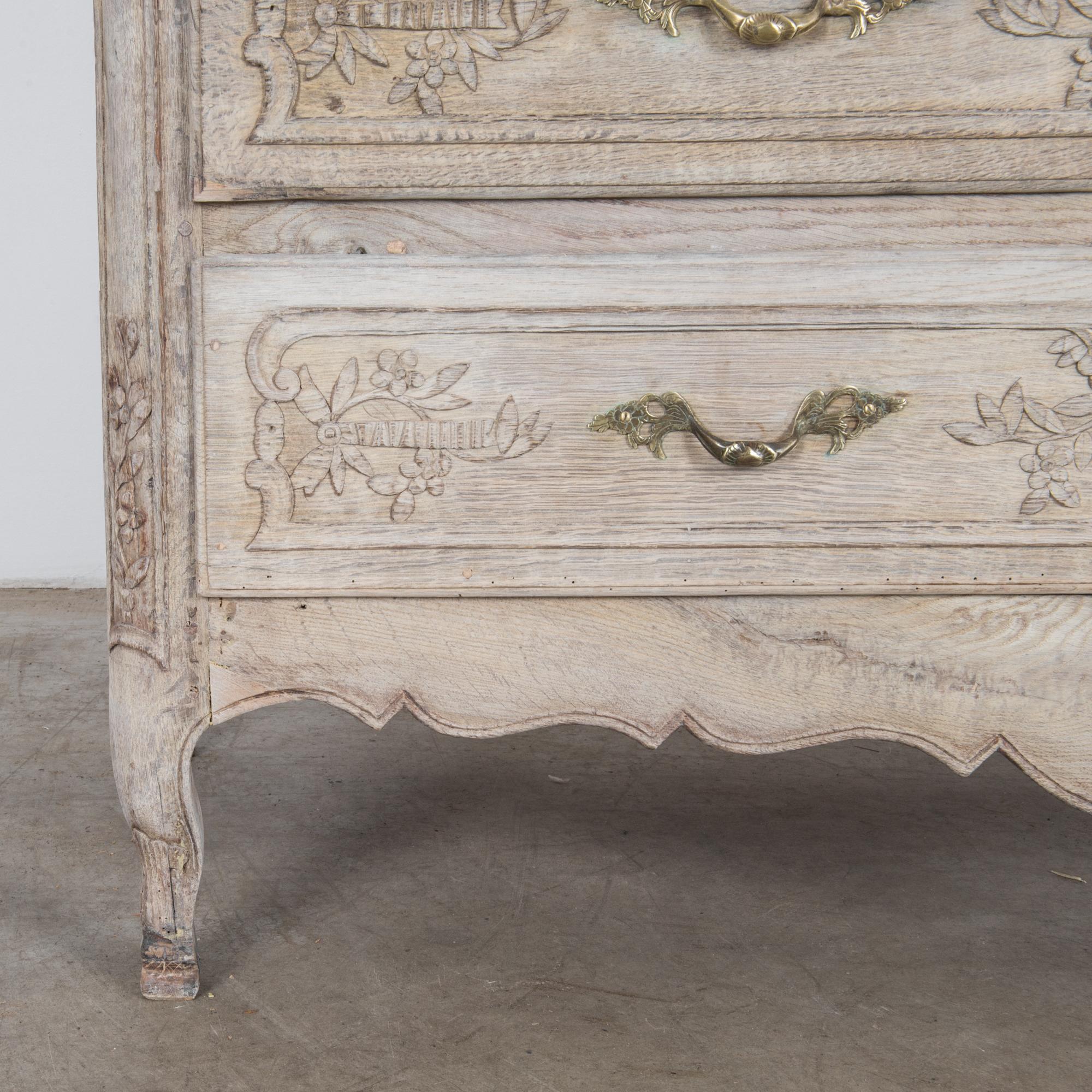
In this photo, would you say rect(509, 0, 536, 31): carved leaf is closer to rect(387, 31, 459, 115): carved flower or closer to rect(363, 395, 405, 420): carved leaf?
rect(387, 31, 459, 115): carved flower

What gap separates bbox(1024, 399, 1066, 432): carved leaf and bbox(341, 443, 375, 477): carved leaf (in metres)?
0.52

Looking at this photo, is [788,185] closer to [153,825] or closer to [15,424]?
[153,825]

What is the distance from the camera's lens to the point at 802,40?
868 mm

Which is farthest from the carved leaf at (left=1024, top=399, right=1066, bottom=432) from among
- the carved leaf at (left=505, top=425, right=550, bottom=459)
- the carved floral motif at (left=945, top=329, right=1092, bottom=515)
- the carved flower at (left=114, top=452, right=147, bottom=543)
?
the carved flower at (left=114, top=452, right=147, bottom=543)

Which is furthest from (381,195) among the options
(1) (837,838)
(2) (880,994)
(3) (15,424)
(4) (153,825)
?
(3) (15,424)

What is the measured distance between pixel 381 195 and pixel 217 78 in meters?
0.15

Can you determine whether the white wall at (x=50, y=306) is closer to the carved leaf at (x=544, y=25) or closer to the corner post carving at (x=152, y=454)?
the corner post carving at (x=152, y=454)

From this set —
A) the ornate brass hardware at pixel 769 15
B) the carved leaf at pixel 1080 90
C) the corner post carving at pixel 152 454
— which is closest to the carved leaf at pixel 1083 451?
the carved leaf at pixel 1080 90

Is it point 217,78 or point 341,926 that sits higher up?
point 217,78

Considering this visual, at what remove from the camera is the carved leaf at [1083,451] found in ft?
2.98

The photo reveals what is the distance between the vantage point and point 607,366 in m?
0.90

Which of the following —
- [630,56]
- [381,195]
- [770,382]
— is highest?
[630,56]

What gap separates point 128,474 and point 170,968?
0.43 meters

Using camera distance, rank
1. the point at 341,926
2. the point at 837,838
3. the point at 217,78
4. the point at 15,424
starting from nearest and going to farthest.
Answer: the point at 217,78
the point at 341,926
the point at 837,838
the point at 15,424
